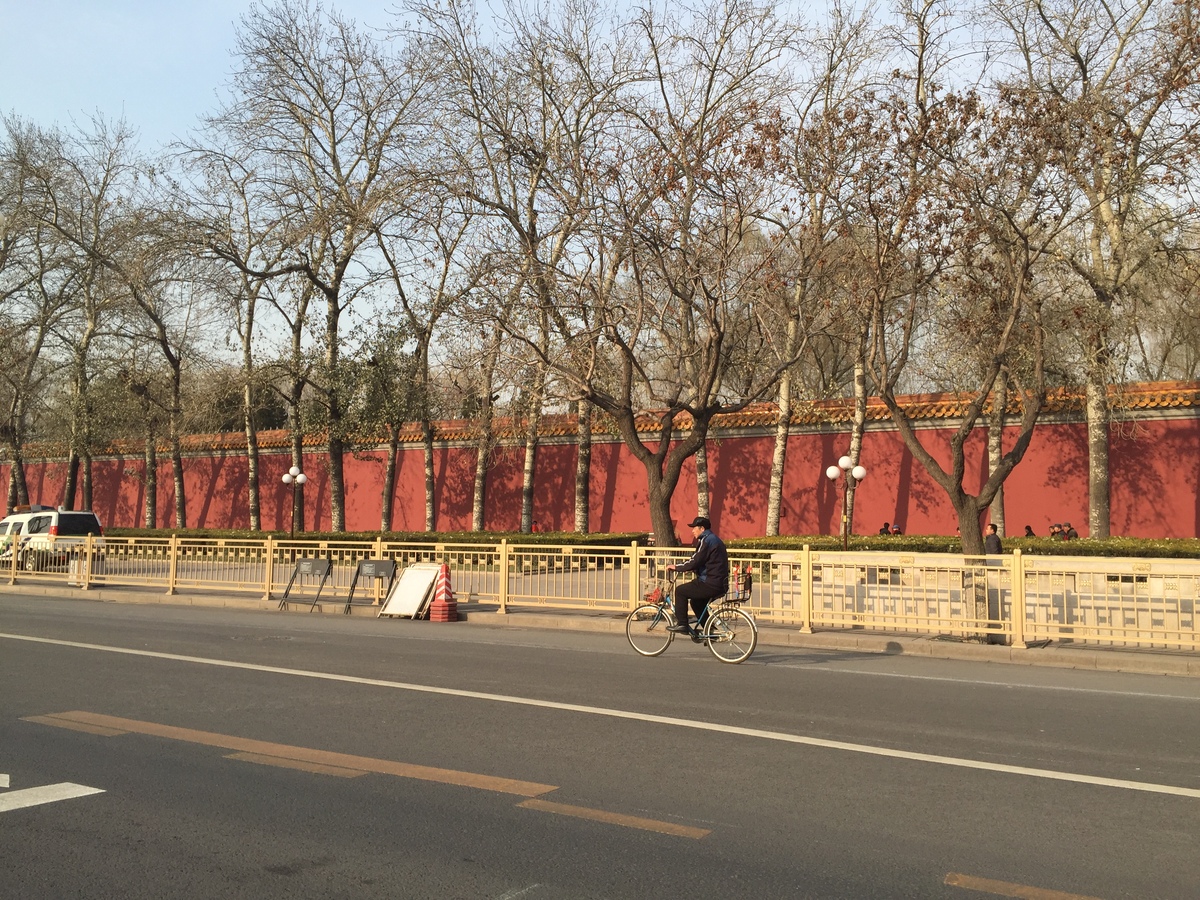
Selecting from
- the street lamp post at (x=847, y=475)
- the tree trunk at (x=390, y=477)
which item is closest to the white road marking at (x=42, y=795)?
the street lamp post at (x=847, y=475)

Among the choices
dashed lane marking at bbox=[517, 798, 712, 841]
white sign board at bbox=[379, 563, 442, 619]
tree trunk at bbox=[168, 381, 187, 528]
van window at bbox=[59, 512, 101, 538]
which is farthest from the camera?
tree trunk at bbox=[168, 381, 187, 528]

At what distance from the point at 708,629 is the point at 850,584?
11.1 feet

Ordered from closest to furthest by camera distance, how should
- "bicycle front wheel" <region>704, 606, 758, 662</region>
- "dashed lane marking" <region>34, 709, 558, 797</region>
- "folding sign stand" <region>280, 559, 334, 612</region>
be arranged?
"dashed lane marking" <region>34, 709, 558, 797</region>
"bicycle front wheel" <region>704, 606, 758, 662</region>
"folding sign stand" <region>280, 559, 334, 612</region>

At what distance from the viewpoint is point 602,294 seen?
57.4ft

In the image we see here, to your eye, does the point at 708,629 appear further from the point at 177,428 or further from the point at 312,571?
the point at 177,428

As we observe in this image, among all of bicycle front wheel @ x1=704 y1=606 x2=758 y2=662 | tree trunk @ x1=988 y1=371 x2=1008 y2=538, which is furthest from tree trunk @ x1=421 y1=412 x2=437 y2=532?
bicycle front wheel @ x1=704 y1=606 x2=758 y2=662

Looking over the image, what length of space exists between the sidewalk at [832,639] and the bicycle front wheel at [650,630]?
2.33 meters

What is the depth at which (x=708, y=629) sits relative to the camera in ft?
41.3

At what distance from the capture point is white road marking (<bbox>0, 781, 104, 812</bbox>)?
586 centimetres

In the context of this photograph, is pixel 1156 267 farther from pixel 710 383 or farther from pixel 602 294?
pixel 602 294

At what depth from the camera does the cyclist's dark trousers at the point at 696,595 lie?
1252cm

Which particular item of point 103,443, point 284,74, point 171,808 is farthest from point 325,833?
point 103,443

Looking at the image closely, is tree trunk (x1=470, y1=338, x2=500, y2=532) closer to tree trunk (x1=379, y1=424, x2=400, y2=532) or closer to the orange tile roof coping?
the orange tile roof coping

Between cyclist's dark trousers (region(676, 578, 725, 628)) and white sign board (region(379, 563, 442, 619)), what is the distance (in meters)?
6.33
